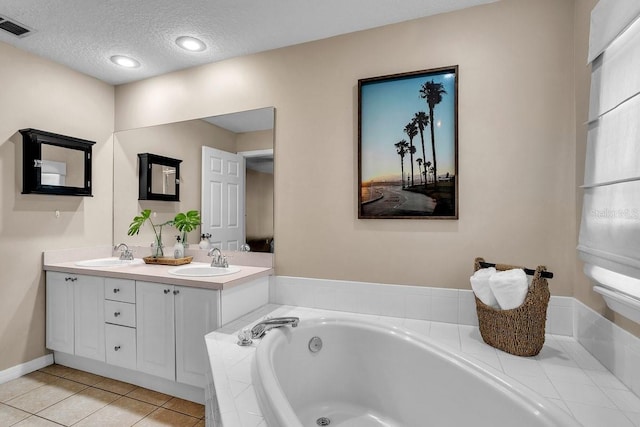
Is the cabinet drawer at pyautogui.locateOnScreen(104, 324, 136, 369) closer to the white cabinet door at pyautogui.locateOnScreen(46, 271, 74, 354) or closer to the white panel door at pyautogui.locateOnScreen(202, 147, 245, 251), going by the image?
the white cabinet door at pyautogui.locateOnScreen(46, 271, 74, 354)

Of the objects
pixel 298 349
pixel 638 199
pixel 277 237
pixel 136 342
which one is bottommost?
pixel 136 342

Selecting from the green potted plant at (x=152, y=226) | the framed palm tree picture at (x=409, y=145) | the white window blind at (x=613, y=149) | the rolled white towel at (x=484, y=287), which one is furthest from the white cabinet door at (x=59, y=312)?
the white window blind at (x=613, y=149)

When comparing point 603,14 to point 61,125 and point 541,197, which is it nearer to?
point 541,197

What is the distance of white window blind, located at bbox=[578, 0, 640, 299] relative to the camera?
1.09 m

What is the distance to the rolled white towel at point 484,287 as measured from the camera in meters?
1.60

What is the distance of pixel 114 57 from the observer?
2557mm

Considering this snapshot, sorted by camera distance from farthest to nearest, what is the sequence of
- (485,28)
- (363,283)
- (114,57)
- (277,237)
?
→ (114,57)
(277,237)
(363,283)
(485,28)

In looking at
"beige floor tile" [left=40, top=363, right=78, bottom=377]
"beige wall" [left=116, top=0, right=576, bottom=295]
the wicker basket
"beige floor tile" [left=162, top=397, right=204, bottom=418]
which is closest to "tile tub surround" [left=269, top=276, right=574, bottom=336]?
"beige wall" [left=116, top=0, right=576, bottom=295]

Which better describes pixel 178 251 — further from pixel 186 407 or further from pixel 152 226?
pixel 186 407

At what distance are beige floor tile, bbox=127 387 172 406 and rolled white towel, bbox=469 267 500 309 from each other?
204 cm

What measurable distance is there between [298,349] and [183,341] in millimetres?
775

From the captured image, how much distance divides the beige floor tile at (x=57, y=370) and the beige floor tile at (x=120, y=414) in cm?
72

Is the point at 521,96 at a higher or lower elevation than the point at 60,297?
higher

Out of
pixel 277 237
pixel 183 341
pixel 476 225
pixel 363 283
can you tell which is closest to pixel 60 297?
pixel 183 341
